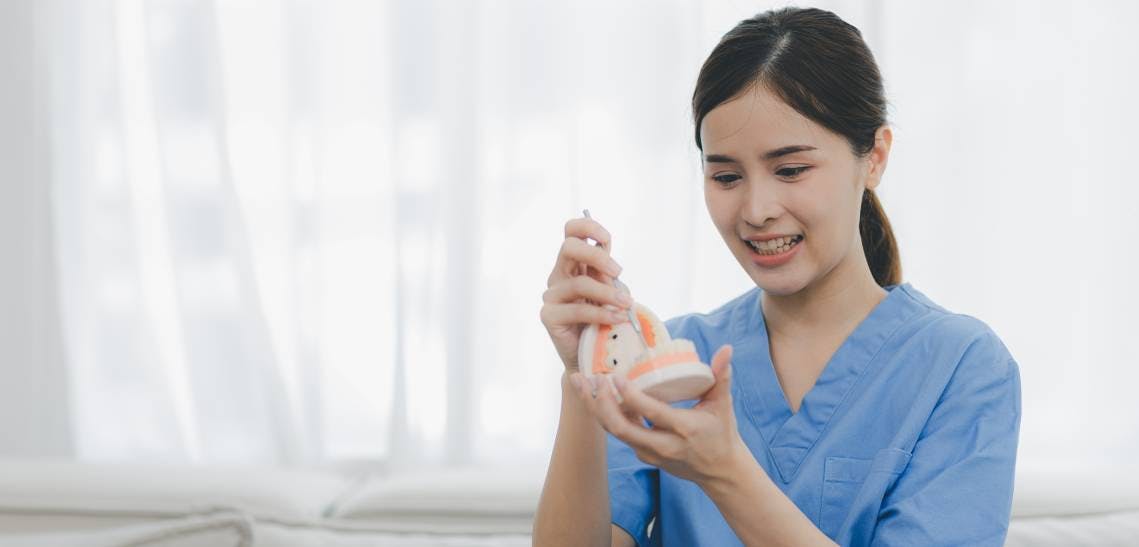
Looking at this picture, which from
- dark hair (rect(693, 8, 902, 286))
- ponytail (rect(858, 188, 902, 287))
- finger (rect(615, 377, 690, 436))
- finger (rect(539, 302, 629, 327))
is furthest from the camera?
ponytail (rect(858, 188, 902, 287))

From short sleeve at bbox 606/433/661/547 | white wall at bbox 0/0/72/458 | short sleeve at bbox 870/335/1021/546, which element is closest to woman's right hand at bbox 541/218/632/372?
short sleeve at bbox 606/433/661/547

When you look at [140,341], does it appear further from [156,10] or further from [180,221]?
[156,10]

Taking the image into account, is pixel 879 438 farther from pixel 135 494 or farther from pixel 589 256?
pixel 135 494

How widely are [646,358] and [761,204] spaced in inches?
9.1

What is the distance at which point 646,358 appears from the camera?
854mm

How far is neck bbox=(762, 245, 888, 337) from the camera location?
115 cm

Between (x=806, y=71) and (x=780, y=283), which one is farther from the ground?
(x=806, y=71)

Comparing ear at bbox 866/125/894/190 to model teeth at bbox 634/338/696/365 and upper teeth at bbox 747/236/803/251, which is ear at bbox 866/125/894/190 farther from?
model teeth at bbox 634/338/696/365

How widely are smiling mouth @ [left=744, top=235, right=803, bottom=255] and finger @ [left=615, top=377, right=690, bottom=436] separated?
27 centimetres

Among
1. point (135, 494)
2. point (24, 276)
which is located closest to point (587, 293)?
point (135, 494)

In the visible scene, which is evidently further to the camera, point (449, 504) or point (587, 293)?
point (449, 504)

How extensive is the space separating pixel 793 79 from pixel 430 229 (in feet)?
4.03

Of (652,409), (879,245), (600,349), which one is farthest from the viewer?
(879,245)

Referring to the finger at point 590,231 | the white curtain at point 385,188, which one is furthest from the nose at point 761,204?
the white curtain at point 385,188
